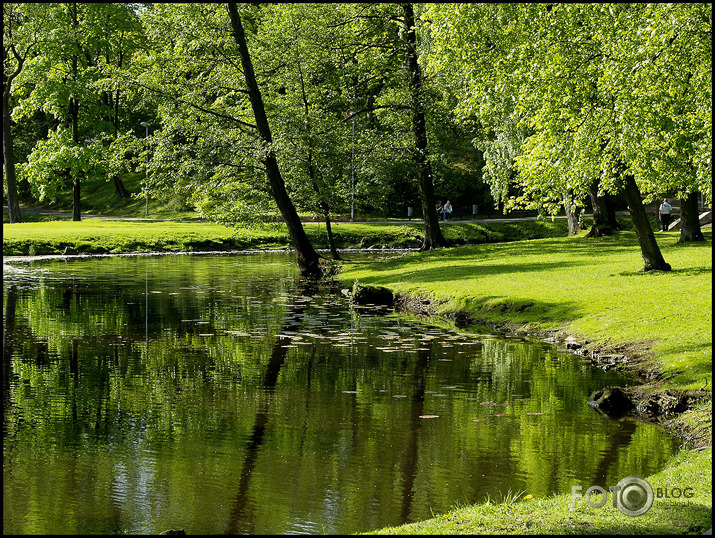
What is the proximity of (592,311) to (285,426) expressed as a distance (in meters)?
9.61

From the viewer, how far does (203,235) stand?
161 ft

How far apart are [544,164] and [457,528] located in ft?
45.9

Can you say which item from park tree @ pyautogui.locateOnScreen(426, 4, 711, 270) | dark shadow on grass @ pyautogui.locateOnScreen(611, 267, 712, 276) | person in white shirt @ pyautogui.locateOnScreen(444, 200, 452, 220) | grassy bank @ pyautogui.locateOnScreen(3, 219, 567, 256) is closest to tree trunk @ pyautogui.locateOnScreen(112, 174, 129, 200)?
grassy bank @ pyautogui.locateOnScreen(3, 219, 567, 256)

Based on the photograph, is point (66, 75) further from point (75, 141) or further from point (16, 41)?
point (75, 141)

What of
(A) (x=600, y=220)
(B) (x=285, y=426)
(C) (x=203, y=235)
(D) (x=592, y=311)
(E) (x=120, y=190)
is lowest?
(B) (x=285, y=426)

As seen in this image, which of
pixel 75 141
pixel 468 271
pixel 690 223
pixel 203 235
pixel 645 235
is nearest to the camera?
pixel 645 235

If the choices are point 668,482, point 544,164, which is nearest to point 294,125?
point 544,164

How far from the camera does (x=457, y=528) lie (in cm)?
670

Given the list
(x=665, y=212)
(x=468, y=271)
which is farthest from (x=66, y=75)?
(x=468, y=271)

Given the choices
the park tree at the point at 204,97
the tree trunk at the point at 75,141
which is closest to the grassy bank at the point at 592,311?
the park tree at the point at 204,97

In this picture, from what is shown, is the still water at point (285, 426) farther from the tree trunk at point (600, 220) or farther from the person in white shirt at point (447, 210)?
the person in white shirt at point (447, 210)

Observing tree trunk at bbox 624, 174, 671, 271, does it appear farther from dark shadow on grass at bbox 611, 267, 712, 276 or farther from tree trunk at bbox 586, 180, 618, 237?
tree trunk at bbox 586, 180, 618, 237

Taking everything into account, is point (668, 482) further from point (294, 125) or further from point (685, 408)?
point (294, 125)

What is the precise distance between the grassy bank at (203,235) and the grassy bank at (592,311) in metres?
14.2
